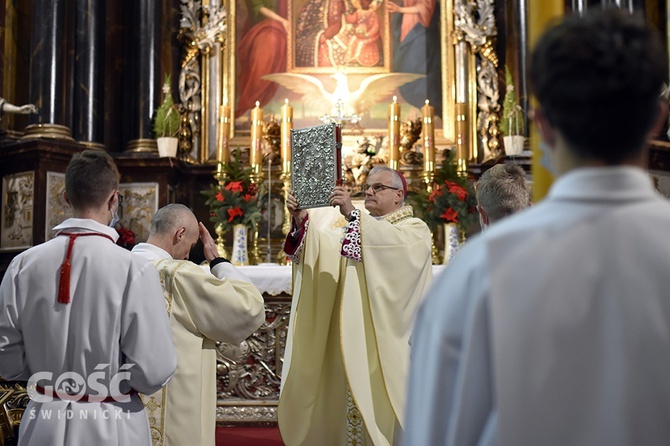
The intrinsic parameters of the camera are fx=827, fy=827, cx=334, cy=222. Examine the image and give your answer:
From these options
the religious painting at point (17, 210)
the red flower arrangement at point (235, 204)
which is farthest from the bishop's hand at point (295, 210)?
the religious painting at point (17, 210)

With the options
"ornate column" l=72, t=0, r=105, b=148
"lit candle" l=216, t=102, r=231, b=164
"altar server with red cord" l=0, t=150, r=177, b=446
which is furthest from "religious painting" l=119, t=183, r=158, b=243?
"altar server with red cord" l=0, t=150, r=177, b=446

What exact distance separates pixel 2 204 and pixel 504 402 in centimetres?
752

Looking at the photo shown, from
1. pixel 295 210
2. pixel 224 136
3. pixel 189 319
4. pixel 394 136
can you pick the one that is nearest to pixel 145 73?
pixel 224 136

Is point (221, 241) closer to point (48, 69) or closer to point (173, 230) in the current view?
point (48, 69)

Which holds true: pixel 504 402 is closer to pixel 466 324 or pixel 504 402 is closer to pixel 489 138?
pixel 466 324

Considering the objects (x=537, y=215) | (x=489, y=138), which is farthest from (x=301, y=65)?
(x=537, y=215)

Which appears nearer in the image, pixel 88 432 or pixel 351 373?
pixel 88 432

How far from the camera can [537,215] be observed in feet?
4.74

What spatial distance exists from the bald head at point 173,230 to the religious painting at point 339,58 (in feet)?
16.8

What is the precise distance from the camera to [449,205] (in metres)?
7.67

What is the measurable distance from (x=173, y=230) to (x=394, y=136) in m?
4.36

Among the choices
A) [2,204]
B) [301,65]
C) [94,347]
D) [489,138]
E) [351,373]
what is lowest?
[351,373]

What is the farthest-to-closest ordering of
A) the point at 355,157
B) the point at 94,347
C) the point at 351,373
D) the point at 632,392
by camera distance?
the point at 355,157, the point at 351,373, the point at 94,347, the point at 632,392

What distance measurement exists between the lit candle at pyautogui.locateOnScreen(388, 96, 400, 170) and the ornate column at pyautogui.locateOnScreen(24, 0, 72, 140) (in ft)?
10.1
